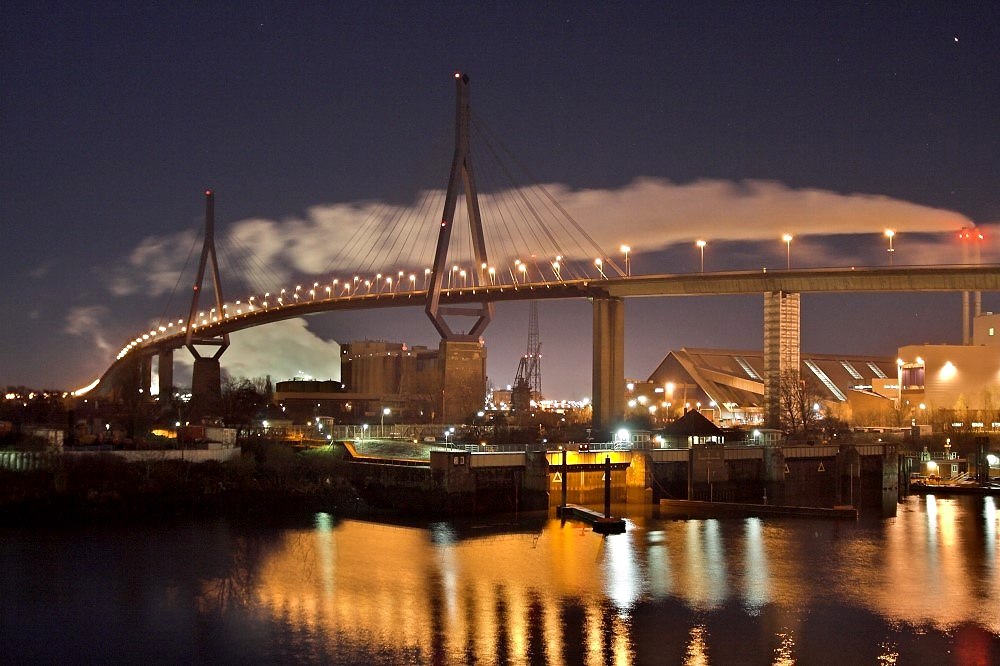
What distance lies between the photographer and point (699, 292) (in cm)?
5369

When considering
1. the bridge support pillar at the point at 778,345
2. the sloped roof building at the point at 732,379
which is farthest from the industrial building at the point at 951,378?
the bridge support pillar at the point at 778,345

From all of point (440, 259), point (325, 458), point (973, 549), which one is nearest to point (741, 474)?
point (973, 549)

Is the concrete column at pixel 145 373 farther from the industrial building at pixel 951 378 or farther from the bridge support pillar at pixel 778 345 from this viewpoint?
the industrial building at pixel 951 378

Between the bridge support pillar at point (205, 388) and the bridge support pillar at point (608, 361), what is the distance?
22.7m

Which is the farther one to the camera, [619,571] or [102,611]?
[619,571]

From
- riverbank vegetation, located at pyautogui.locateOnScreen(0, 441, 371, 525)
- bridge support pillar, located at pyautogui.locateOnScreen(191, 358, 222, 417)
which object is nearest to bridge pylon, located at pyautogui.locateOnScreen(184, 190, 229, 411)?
bridge support pillar, located at pyautogui.locateOnScreen(191, 358, 222, 417)

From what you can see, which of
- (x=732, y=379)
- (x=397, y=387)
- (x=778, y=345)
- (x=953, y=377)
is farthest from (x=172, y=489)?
(x=397, y=387)

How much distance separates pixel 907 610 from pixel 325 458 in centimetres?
1918

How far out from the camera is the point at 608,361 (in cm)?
5372

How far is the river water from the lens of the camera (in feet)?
57.6

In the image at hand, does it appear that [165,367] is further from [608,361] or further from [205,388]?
[608,361]

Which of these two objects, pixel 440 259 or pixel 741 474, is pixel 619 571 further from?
pixel 440 259

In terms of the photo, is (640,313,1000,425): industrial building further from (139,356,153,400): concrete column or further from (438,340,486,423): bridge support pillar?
(139,356,153,400): concrete column

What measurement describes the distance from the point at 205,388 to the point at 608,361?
106 ft
